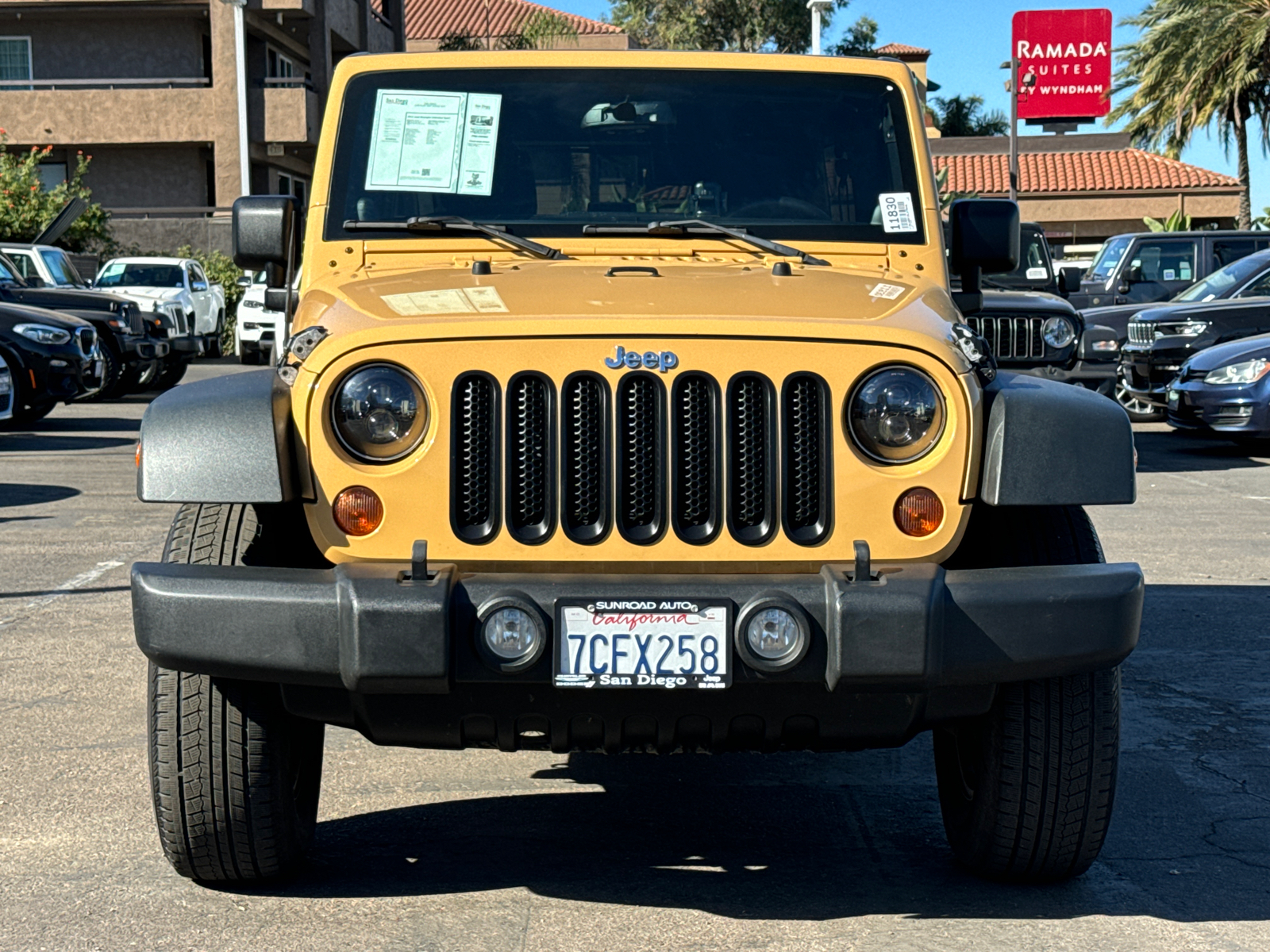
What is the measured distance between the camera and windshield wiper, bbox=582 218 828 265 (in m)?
A: 4.85

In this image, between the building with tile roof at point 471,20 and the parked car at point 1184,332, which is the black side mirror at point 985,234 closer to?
the parked car at point 1184,332

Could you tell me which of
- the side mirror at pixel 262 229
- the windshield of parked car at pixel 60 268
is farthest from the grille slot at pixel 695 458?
the windshield of parked car at pixel 60 268

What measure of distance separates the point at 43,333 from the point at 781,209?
12570 mm

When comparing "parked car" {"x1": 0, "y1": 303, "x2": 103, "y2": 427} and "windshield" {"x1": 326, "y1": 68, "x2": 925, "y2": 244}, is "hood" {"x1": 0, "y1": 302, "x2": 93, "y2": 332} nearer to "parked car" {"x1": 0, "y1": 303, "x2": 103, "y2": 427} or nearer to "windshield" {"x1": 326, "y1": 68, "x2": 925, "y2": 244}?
"parked car" {"x1": 0, "y1": 303, "x2": 103, "y2": 427}

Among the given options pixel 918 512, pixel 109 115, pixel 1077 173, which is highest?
pixel 109 115

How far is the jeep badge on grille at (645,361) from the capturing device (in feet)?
12.0

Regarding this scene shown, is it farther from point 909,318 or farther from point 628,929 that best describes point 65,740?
point 909,318

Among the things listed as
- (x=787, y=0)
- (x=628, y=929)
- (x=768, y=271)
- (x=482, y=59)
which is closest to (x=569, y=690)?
(x=628, y=929)

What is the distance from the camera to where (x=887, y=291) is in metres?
4.34

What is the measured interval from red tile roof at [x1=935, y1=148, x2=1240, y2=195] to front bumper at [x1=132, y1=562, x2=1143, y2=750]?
143ft

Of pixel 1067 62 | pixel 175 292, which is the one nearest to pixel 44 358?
pixel 175 292

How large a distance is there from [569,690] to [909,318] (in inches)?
45.2

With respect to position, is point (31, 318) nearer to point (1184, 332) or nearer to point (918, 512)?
point (1184, 332)

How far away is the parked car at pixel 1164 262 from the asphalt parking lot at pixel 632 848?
46.4 feet
